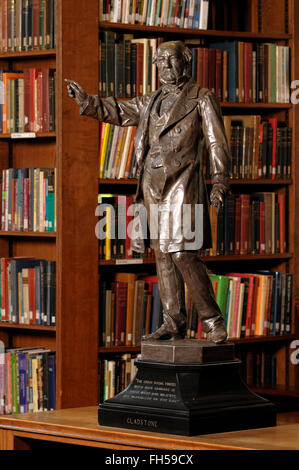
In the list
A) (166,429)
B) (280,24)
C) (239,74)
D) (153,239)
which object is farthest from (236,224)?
(166,429)

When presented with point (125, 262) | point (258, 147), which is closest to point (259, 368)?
point (125, 262)

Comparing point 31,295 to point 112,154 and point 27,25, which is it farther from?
point 27,25

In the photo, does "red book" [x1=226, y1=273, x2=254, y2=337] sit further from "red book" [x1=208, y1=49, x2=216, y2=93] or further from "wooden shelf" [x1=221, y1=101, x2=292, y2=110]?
"red book" [x1=208, y1=49, x2=216, y2=93]

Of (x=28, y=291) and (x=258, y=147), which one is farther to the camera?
(x=258, y=147)

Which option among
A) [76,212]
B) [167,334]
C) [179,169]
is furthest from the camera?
[76,212]

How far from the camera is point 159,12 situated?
545 centimetres

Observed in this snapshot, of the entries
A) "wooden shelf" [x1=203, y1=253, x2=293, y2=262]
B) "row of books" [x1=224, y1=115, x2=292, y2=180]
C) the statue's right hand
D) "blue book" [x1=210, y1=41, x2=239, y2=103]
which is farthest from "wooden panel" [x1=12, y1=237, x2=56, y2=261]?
the statue's right hand

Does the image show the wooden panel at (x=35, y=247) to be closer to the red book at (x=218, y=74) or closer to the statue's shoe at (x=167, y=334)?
the red book at (x=218, y=74)

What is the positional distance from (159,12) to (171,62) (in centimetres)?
152

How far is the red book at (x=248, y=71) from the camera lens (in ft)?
18.7

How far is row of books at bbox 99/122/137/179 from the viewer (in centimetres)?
527

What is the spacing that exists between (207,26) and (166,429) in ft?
9.38

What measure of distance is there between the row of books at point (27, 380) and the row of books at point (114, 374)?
24cm

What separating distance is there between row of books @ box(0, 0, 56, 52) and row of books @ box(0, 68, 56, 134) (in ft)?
0.43
